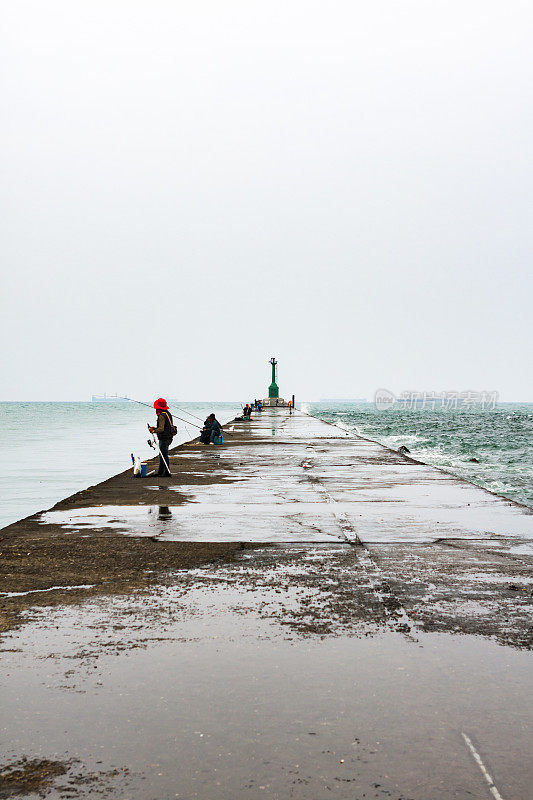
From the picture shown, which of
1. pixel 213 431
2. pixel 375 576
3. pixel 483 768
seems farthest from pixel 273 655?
pixel 213 431

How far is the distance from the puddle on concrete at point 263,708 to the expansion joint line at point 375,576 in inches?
15.3

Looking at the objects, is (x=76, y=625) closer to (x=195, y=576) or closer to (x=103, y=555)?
(x=195, y=576)

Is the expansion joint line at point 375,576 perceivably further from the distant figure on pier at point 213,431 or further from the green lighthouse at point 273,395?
the green lighthouse at point 273,395

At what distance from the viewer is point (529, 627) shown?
5.73 metres

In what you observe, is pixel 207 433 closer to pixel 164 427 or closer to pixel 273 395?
pixel 164 427

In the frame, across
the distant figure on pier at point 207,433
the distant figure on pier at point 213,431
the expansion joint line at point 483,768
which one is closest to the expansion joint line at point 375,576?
the expansion joint line at point 483,768

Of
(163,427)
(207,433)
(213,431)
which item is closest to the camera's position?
(163,427)

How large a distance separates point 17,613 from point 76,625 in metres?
0.64

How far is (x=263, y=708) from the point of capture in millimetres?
4273

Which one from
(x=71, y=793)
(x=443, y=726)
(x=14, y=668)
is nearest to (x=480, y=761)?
(x=443, y=726)

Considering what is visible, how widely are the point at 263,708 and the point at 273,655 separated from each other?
2.88ft

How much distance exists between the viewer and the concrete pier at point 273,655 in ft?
11.9

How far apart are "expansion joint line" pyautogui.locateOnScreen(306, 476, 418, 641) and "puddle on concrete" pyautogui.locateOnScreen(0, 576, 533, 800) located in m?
0.39

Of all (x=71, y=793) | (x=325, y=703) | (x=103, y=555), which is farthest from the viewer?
(x=103, y=555)
